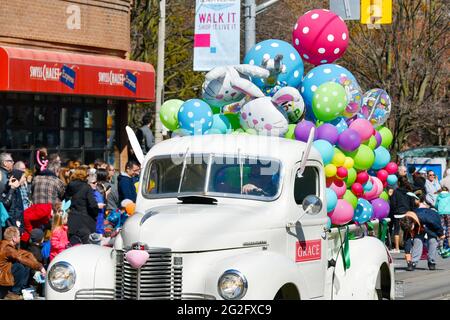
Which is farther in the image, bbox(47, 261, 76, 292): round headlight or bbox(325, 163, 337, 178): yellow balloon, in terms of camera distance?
bbox(325, 163, 337, 178): yellow balloon

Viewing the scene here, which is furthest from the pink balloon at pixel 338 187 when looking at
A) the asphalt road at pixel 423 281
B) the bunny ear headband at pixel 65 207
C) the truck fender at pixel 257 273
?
the bunny ear headband at pixel 65 207

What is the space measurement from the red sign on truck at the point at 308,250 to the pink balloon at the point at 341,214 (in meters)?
1.34

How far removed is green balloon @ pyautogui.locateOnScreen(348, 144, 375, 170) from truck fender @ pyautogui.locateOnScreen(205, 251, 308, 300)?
13.2ft

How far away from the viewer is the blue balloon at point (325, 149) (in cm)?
1282

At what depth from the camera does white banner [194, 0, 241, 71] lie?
19.4m

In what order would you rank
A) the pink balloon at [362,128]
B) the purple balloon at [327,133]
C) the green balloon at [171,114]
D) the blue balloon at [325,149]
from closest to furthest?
1. the blue balloon at [325,149]
2. the purple balloon at [327,133]
3. the pink balloon at [362,128]
4. the green balloon at [171,114]

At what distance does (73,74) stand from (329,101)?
40.2 feet

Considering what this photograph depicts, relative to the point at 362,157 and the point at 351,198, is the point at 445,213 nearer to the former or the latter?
the point at 362,157

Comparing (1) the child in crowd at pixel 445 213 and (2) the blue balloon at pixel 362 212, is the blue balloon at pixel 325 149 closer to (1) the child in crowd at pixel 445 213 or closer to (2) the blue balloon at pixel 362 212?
(2) the blue balloon at pixel 362 212

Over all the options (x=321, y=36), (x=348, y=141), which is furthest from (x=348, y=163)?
(x=321, y=36)

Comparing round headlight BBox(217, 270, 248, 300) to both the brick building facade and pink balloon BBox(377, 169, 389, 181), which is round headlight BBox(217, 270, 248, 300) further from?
the brick building facade

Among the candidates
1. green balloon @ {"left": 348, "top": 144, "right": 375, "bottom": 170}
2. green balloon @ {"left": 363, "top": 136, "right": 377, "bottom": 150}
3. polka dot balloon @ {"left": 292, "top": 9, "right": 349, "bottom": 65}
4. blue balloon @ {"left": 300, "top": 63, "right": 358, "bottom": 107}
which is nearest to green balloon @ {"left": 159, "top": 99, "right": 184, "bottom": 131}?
blue balloon @ {"left": 300, "top": 63, "right": 358, "bottom": 107}
